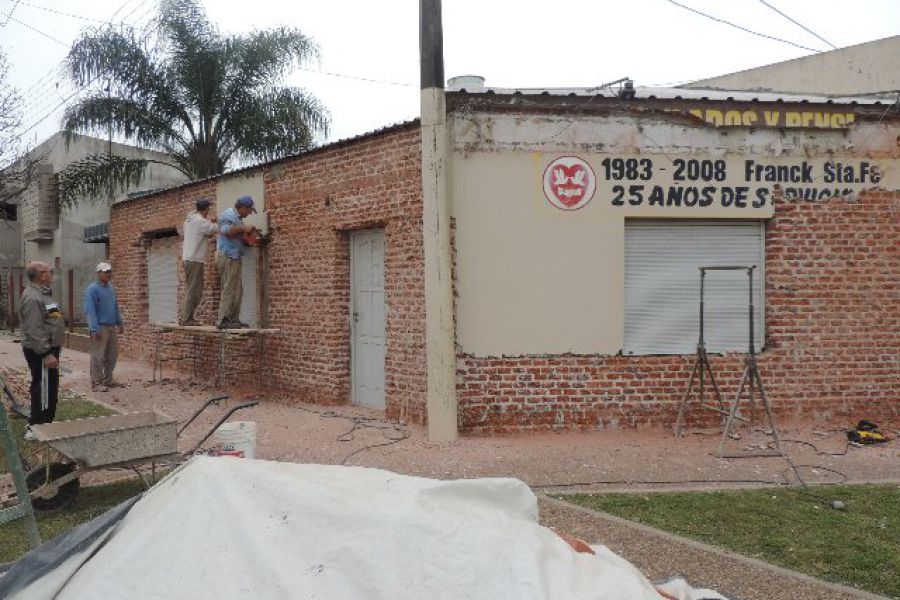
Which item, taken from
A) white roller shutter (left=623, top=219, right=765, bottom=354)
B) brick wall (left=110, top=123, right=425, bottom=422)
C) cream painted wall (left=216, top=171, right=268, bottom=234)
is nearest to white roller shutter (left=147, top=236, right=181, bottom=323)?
brick wall (left=110, top=123, right=425, bottom=422)

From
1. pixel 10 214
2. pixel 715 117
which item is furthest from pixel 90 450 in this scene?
pixel 10 214

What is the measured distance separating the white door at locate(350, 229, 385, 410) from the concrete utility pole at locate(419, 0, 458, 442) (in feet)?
5.25

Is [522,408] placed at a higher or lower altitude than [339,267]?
lower

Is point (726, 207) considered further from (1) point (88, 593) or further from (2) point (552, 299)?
(1) point (88, 593)

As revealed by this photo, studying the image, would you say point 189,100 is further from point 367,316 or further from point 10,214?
point 10,214

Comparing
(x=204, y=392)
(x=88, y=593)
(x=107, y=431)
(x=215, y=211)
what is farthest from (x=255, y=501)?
(x=215, y=211)

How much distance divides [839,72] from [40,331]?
19.1m

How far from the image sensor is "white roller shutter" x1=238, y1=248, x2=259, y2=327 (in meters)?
11.7

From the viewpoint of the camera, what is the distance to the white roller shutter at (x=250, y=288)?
11734 millimetres

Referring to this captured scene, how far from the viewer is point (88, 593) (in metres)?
2.34

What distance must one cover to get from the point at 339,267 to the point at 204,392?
328 centimetres

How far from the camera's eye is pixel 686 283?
8875 mm

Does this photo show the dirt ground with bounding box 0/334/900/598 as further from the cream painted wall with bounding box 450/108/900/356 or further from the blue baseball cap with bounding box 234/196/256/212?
the blue baseball cap with bounding box 234/196/256/212

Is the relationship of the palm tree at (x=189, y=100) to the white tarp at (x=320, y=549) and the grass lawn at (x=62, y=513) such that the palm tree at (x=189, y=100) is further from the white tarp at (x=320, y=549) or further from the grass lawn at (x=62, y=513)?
the white tarp at (x=320, y=549)
